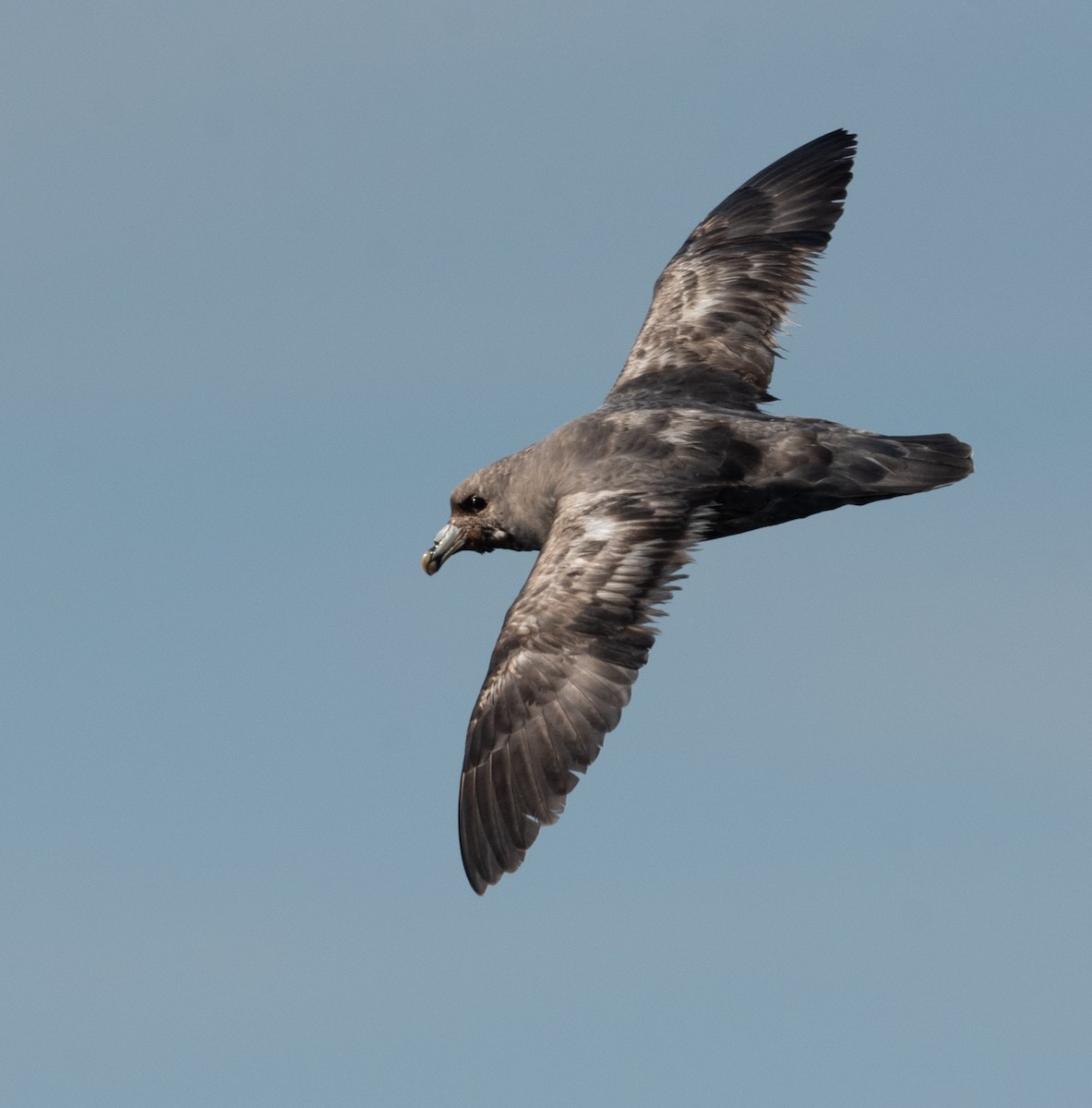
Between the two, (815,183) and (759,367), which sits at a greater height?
(815,183)

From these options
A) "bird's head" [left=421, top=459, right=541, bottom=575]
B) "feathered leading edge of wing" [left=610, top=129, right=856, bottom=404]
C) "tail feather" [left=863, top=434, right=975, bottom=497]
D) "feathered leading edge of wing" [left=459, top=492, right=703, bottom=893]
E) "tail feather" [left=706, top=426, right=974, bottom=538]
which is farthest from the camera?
"feathered leading edge of wing" [left=610, top=129, right=856, bottom=404]

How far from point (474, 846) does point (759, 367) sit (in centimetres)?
592

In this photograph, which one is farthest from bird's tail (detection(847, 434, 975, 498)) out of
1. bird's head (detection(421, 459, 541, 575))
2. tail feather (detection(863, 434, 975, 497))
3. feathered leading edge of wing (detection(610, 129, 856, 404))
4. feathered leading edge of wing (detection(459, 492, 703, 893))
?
bird's head (detection(421, 459, 541, 575))

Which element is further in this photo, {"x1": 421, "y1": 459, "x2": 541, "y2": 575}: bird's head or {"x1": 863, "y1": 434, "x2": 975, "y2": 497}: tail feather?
{"x1": 421, "y1": 459, "x2": 541, "y2": 575}: bird's head

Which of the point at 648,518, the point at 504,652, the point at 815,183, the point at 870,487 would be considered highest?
the point at 815,183

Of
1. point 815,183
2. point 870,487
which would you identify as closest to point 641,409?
point 870,487

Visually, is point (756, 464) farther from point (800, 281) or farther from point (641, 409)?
point (800, 281)

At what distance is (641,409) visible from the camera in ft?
50.9

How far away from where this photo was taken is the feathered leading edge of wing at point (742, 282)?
56.3 ft

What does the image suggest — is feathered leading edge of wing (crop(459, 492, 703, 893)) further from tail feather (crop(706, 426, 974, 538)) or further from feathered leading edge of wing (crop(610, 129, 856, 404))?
feathered leading edge of wing (crop(610, 129, 856, 404))

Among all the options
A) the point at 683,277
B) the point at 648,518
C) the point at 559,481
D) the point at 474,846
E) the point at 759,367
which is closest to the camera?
the point at 474,846

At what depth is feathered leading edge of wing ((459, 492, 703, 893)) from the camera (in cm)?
1302

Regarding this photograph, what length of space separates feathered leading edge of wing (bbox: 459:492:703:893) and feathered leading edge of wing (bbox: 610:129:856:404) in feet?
8.23

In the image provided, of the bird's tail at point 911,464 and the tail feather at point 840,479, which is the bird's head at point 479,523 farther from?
the bird's tail at point 911,464
